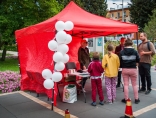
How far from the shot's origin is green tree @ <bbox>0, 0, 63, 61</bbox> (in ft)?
45.0

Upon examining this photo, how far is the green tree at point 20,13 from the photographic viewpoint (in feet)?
45.0

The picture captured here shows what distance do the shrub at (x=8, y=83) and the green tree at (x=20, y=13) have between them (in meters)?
6.12

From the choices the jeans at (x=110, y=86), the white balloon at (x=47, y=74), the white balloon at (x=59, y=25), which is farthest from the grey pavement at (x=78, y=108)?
the white balloon at (x=59, y=25)

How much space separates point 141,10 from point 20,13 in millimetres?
25548

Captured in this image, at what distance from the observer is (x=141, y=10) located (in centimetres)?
3400

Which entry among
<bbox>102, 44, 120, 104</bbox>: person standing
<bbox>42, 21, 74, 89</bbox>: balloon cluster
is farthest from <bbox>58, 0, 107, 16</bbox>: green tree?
<bbox>42, 21, 74, 89</bbox>: balloon cluster

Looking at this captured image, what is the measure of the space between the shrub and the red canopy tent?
2.55 ft

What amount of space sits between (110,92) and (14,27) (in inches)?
424

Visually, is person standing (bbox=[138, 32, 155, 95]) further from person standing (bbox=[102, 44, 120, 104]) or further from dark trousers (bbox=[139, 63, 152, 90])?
person standing (bbox=[102, 44, 120, 104])

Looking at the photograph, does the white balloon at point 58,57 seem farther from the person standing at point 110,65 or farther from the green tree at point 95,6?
the green tree at point 95,6

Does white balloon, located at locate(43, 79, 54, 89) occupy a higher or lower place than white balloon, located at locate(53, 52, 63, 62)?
lower

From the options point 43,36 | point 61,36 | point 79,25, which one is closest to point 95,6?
point 43,36

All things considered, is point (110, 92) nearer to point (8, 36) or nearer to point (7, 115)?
point (7, 115)

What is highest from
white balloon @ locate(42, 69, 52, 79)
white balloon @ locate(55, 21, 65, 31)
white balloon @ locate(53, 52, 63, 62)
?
white balloon @ locate(55, 21, 65, 31)
